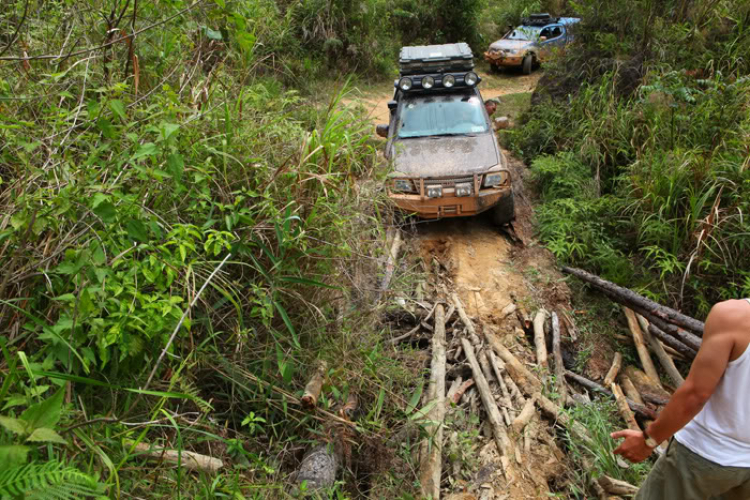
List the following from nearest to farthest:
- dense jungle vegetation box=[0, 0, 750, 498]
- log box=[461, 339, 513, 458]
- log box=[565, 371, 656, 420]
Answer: dense jungle vegetation box=[0, 0, 750, 498] → log box=[461, 339, 513, 458] → log box=[565, 371, 656, 420]

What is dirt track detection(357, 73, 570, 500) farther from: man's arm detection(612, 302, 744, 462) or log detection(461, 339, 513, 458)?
man's arm detection(612, 302, 744, 462)

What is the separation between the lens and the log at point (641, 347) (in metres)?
4.62

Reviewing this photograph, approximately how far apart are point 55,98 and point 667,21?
29.9 ft

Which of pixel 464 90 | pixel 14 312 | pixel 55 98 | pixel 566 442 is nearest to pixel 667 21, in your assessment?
pixel 464 90

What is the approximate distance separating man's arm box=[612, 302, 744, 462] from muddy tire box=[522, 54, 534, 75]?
1456 centimetres

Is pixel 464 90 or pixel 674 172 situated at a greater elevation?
pixel 464 90

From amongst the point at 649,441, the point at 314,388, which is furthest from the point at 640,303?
the point at 314,388

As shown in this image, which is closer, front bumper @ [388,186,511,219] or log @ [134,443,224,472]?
log @ [134,443,224,472]

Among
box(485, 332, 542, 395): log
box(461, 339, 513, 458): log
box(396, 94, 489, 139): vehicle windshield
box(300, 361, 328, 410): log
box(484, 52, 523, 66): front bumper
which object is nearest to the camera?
box(300, 361, 328, 410): log

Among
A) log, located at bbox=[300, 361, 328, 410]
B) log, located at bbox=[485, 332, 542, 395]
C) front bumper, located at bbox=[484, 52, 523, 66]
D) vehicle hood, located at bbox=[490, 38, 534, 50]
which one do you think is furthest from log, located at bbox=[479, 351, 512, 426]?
vehicle hood, located at bbox=[490, 38, 534, 50]

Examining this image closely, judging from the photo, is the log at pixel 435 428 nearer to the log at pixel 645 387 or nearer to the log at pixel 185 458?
the log at pixel 185 458

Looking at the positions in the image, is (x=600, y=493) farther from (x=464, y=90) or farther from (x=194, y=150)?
(x=464, y=90)

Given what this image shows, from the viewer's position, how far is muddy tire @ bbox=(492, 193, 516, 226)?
244 inches

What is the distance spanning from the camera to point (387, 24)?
1527 centimetres
